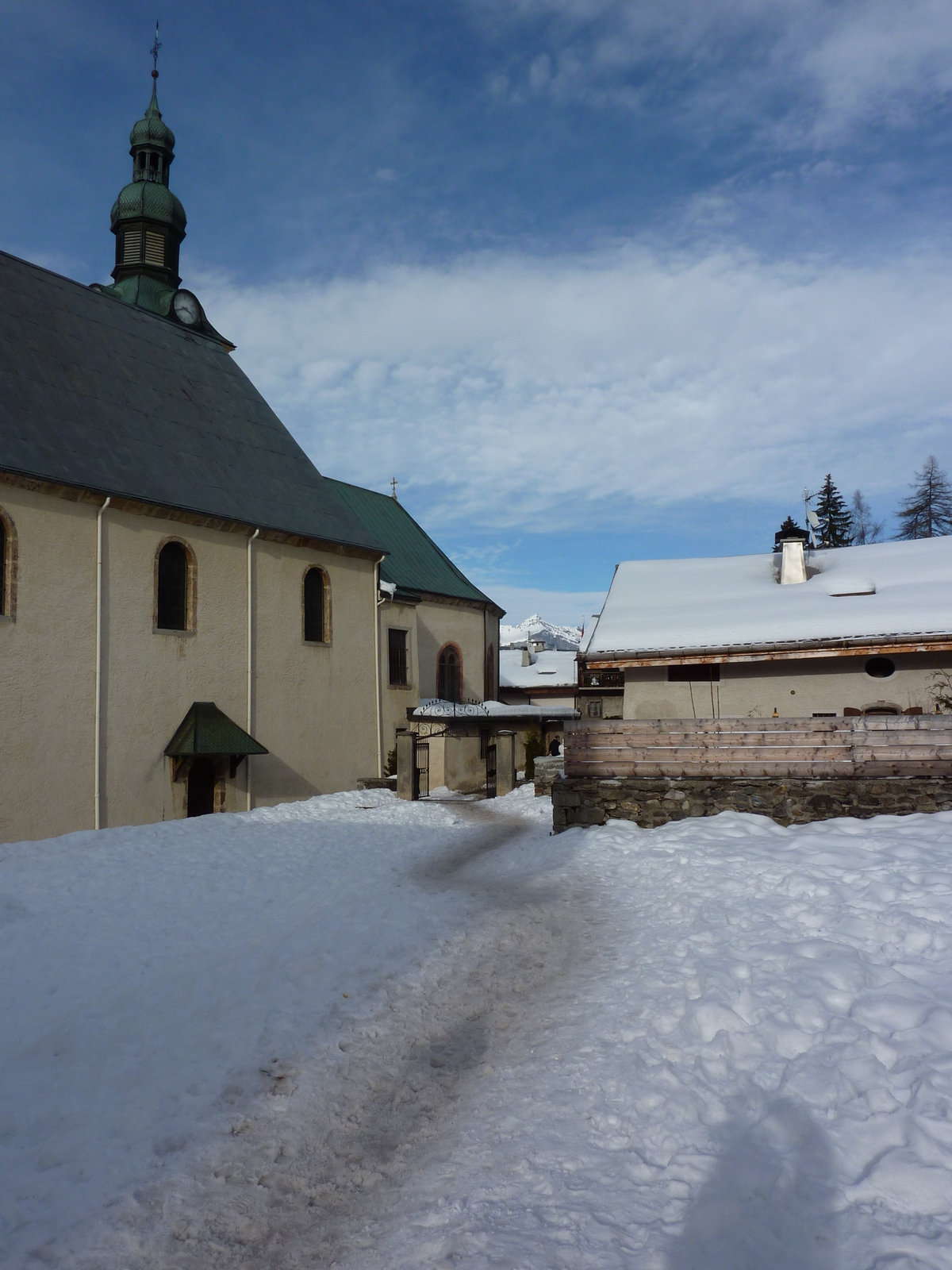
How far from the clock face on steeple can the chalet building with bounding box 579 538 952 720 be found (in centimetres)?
1631

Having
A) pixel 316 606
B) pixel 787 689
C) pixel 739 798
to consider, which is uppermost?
pixel 316 606

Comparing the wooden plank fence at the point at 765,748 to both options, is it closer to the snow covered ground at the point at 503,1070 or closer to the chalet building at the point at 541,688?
the snow covered ground at the point at 503,1070

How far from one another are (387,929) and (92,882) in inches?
182

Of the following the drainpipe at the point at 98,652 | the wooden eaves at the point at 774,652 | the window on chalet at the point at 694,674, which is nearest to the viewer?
the wooden eaves at the point at 774,652

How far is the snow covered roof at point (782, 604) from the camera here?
1497 centimetres

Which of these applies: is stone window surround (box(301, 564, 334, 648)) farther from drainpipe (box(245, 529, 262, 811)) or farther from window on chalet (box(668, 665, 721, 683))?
window on chalet (box(668, 665, 721, 683))

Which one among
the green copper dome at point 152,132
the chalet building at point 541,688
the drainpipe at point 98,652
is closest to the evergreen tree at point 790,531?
the chalet building at point 541,688

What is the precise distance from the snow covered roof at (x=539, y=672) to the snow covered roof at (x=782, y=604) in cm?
1528

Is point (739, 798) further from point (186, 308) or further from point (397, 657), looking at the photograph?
point (186, 308)

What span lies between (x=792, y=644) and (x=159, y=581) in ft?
41.1

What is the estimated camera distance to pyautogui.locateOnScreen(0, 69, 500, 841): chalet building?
49.3 feet

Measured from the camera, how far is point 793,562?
18828 mm

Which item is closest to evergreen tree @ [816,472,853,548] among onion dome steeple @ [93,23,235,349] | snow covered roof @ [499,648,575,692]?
snow covered roof @ [499,648,575,692]

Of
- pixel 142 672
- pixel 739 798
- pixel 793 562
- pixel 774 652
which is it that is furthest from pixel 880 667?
pixel 142 672
